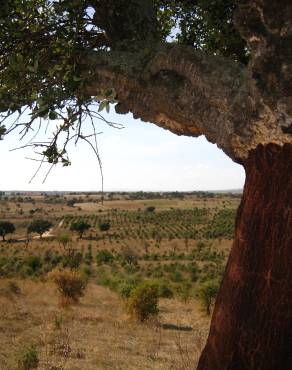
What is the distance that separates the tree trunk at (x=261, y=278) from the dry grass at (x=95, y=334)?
2.65m

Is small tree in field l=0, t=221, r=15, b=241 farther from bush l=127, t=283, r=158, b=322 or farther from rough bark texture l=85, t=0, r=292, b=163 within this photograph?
rough bark texture l=85, t=0, r=292, b=163

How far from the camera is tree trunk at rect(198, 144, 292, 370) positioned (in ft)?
9.72

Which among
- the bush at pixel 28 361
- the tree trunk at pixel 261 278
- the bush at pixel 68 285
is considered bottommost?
the bush at pixel 68 285

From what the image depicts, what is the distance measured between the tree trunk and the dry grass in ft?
8.69

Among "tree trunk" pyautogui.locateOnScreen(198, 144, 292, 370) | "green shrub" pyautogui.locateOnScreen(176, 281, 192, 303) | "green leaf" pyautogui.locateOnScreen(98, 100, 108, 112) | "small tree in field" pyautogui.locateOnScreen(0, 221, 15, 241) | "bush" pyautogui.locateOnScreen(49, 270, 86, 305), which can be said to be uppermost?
"green leaf" pyautogui.locateOnScreen(98, 100, 108, 112)

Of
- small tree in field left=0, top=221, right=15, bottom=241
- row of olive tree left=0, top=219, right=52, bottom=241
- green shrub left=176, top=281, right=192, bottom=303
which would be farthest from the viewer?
row of olive tree left=0, top=219, right=52, bottom=241

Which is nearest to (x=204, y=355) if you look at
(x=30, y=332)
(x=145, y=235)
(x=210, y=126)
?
(x=210, y=126)

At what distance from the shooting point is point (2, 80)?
4.78m

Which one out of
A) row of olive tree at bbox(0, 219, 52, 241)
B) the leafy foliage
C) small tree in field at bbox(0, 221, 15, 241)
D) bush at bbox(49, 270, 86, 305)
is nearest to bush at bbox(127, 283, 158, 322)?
bush at bbox(49, 270, 86, 305)

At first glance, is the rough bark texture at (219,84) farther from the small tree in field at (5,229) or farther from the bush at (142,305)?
the small tree in field at (5,229)

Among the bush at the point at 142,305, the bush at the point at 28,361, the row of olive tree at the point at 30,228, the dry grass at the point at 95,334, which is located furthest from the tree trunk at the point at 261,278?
the row of olive tree at the point at 30,228

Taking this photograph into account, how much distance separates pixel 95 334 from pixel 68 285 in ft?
22.8

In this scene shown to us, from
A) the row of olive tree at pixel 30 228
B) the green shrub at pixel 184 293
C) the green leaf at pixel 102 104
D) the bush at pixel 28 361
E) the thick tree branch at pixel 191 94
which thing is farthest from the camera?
the row of olive tree at pixel 30 228

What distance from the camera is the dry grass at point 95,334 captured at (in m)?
8.50
